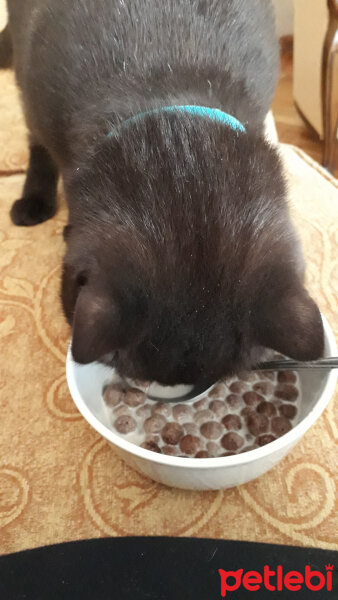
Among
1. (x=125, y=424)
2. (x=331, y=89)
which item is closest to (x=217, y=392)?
(x=125, y=424)

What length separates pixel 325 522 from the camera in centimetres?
61

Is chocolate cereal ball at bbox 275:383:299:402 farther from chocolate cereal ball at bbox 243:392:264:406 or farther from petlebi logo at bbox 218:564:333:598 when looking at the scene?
petlebi logo at bbox 218:564:333:598

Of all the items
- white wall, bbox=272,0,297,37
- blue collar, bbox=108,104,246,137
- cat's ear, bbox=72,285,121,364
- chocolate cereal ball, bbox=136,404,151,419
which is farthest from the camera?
white wall, bbox=272,0,297,37

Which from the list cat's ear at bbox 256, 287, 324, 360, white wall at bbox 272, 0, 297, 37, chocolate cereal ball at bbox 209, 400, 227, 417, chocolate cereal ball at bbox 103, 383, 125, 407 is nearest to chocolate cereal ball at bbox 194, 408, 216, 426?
chocolate cereal ball at bbox 209, 400, 227, 417

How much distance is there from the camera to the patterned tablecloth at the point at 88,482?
2.01 ft

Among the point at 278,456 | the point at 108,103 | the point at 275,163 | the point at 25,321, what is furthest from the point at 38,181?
the point at 278,456

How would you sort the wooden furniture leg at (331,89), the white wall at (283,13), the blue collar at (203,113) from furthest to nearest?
the white wall at (283,13) → the wooden furniture leg at (331,89) → the blue collar at (203,113)

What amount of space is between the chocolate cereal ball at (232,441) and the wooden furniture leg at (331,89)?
1185mm

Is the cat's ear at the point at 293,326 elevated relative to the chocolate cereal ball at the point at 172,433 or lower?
elevated

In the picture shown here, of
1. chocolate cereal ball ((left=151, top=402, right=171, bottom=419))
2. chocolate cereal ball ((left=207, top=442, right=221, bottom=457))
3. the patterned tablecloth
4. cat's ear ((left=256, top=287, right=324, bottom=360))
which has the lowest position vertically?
the patterned tablecloth

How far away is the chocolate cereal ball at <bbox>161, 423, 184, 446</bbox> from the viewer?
636 mm

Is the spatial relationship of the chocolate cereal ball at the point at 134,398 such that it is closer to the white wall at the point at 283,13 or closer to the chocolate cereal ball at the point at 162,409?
the chocolate cereal ball at the point at 162,409

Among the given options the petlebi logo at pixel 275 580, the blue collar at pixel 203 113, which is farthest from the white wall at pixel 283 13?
the petlebi logo at pixel 275 580

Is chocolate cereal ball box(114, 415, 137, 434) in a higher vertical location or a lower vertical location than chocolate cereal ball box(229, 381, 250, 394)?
lower
